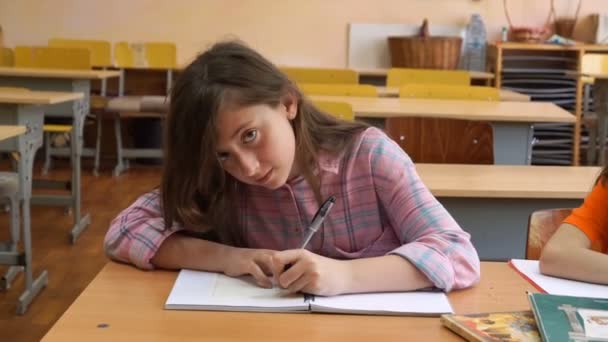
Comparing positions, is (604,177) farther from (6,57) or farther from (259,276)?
(6,57)

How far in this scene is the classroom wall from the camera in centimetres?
641

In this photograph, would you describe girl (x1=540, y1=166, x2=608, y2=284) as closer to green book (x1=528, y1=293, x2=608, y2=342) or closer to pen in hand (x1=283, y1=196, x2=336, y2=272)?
green book (x1=528, y1=293, x2=608, y2=342)

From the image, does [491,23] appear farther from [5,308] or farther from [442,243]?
[442,243]

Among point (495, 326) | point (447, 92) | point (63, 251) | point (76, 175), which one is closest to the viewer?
point (495, 326)

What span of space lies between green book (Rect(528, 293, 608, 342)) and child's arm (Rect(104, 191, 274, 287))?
0.38m

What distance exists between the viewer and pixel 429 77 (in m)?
4.40

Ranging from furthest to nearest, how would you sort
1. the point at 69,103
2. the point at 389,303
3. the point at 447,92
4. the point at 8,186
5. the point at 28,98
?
the point at 69,103
the point at 447,92
the point at 28,98
the point at 8,186
the point at 389,303

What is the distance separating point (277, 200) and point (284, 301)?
0.33 meters

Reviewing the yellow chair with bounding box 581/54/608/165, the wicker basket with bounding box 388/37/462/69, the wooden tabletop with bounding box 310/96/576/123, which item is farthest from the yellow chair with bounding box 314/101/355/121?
the wicker basket with bounding box 388/37/462/69

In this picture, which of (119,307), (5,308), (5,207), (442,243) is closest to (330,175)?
(442,243)

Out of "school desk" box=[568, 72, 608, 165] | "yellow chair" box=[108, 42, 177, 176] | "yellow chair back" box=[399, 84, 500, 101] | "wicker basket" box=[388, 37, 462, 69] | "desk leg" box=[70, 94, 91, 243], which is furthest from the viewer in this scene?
"wicker basket" box=[388, 37, 462, 69]

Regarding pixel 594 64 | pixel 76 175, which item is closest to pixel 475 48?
pixel 594 64

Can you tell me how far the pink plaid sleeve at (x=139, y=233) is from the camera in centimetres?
125

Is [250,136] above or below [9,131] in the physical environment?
above
